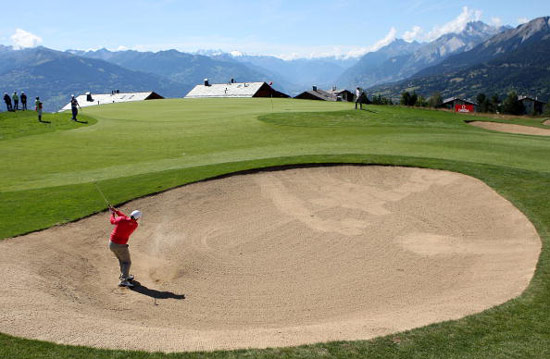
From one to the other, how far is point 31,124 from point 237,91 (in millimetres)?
84716

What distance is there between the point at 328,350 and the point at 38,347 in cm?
578

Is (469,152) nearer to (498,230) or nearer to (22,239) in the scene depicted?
(498,230)

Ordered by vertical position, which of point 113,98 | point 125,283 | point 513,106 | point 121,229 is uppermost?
point 513,106

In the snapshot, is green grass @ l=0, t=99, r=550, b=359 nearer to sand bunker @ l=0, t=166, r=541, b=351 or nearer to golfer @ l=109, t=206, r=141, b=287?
sand bunker @ l=0, t=166, r=541, b=351

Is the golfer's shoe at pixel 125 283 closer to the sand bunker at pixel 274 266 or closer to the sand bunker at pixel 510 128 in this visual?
the sand bunker at pixel 274 266

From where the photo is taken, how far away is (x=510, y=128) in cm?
4250

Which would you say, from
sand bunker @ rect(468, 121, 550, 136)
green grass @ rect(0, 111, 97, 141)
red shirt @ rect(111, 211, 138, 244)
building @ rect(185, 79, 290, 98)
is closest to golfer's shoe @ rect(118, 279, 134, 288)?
red shirt @ rect(111, 211, 138, 244)

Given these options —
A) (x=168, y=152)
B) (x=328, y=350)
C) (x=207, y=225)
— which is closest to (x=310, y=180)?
(x=207, y=225)

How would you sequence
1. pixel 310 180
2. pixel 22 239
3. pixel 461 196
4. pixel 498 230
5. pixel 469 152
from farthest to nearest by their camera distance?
pixel 469 152 → pixel 310 180 → pixel 461 196 → pixel 498 230 → pixel 22 239

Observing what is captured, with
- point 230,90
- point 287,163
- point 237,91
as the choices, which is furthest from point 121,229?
point 230,90

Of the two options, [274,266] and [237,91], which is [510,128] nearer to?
[274,266]

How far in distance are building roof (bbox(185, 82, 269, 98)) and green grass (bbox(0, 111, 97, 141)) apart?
7506cm

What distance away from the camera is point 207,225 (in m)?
16.5

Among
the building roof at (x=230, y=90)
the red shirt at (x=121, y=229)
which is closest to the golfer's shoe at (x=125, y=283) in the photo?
the red shirt at (x=121, y=229)
